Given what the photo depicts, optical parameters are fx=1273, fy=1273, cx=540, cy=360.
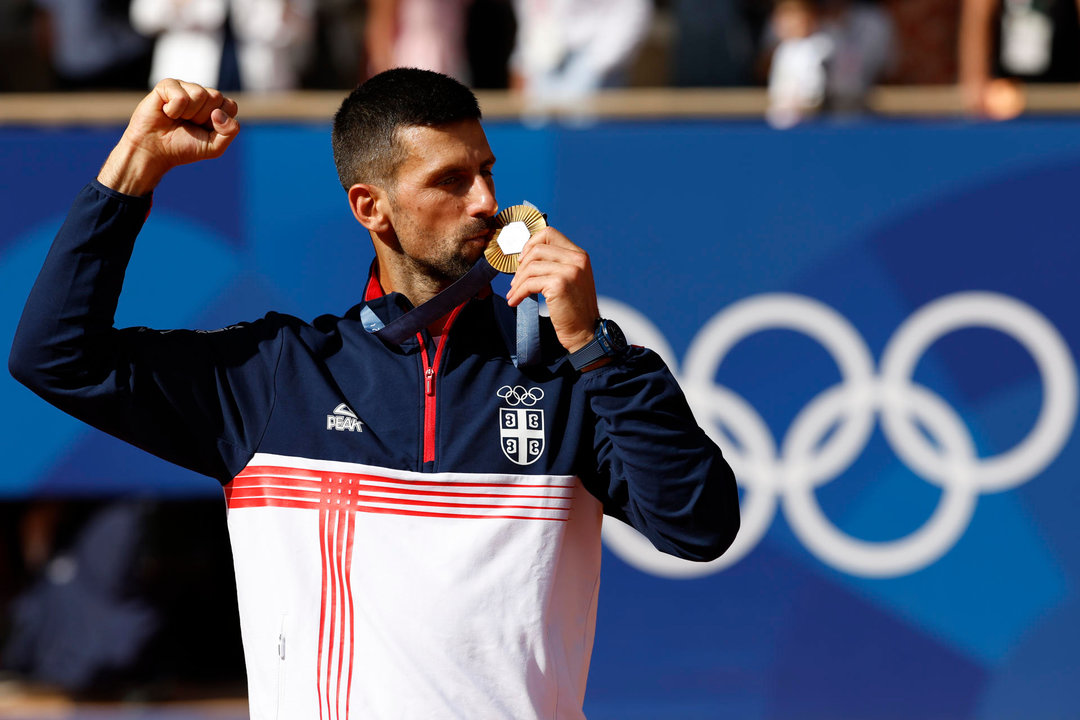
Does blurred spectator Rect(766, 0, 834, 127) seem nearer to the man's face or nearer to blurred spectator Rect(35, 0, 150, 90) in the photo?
blurred spectator Rect(35, 0, 150, 90)

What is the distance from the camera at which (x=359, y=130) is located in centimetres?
250

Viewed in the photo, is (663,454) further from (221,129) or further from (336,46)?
(336,46)

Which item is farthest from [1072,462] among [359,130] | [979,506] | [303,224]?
[359,130]

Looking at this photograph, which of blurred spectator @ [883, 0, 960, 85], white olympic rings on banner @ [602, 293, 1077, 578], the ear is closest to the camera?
the ear

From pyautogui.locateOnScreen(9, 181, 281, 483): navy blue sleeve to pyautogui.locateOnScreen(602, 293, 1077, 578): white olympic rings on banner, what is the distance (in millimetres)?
3244

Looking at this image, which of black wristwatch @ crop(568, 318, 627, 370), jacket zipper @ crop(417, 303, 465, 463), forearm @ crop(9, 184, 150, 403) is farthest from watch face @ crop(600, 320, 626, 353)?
forearm @ crop(9, 184, 150, 403)

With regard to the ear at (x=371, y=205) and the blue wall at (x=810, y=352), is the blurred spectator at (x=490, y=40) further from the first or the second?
the ear at (x=371, y=205)

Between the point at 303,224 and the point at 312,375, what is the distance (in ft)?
10.6

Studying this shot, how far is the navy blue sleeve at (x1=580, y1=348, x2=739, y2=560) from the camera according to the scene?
2078mm

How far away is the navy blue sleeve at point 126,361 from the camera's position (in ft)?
7.00

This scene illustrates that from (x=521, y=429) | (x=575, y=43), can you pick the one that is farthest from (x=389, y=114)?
(x=575, y=43)

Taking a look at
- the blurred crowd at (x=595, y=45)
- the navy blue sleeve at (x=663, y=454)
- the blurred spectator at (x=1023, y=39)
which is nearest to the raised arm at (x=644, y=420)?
the navy blue sleeve at (x=663, y=454)

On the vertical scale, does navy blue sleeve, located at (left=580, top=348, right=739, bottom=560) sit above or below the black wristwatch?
below

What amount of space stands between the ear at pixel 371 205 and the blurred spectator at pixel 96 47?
4310 millimetres
